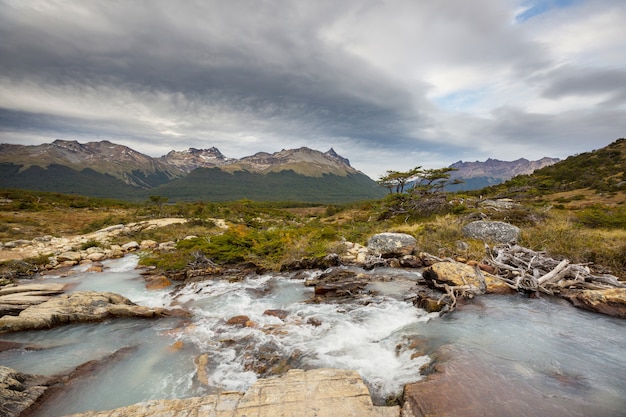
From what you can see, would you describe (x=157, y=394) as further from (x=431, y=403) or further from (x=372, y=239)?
(x=372, y=239)

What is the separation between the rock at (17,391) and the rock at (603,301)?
1391cm

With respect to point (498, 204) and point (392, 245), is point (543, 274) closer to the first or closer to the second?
point (392, 245)

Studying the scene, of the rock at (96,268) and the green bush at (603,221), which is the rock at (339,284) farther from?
the green bush at (603,221)

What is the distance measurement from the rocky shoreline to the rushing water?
0.47 m

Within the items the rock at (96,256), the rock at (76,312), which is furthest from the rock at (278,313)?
the rock at (96,256)

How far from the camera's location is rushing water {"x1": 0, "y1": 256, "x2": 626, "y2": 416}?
209 inches

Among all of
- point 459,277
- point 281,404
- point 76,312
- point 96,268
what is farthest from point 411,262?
point 96,268

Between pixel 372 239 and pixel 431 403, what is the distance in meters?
13.0

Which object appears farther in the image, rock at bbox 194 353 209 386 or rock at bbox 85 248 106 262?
rock at bbox 85 248 106 262

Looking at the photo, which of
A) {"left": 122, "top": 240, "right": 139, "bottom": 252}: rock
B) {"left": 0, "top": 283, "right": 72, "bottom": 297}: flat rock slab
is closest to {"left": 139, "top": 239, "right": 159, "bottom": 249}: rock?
{"left": 122, "top": 240, "right": 139, "bottom": 252}: rock

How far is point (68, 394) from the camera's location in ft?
18.4

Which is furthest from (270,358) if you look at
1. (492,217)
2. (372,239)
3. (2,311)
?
(492,217)

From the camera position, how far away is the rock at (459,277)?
9.66 m

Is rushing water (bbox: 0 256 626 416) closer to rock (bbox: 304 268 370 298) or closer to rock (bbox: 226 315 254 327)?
rock (bbox: 226 315 254 327)
